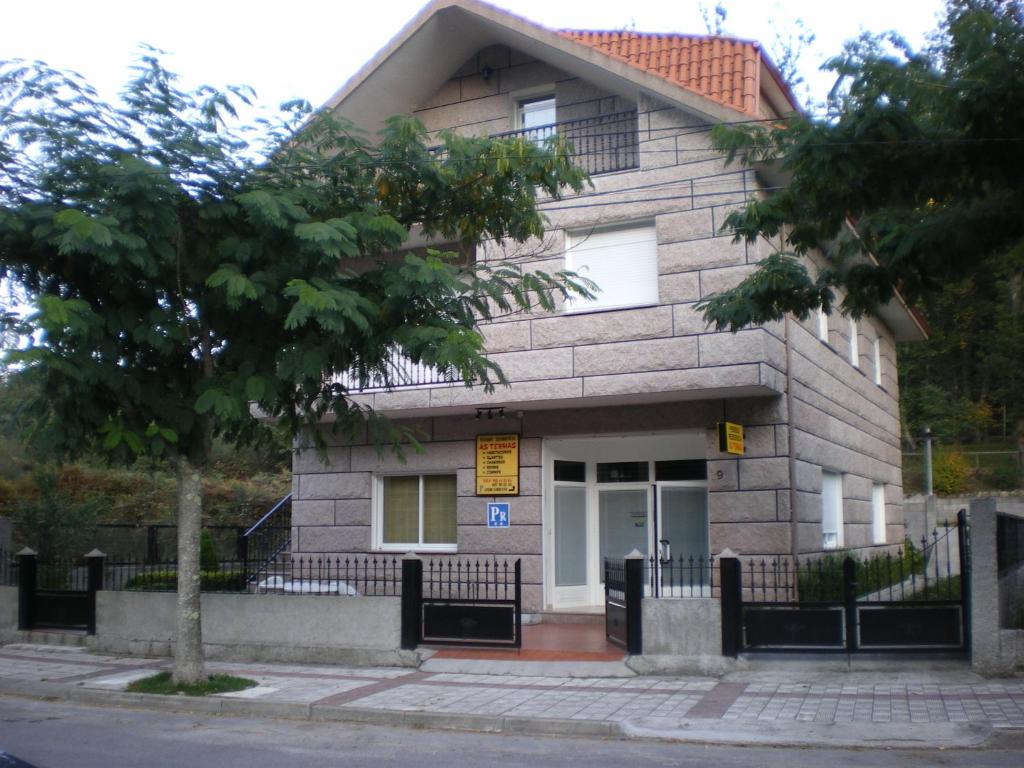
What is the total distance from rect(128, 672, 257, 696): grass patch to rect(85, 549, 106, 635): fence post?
3479mm

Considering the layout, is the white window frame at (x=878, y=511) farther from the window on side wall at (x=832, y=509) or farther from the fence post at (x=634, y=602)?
the fence post at (x=634, y=602)

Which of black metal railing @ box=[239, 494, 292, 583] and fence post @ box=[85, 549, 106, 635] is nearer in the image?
fence post @ box=[85, 549, 106, 635]

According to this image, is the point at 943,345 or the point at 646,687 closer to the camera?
the point at 646,687

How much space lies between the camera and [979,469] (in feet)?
122

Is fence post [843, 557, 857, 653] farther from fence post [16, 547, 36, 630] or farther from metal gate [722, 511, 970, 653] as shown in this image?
fence post [16, 547, 36, 630]

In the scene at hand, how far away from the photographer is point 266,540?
63.2ft

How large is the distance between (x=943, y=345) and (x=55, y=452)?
122 ft

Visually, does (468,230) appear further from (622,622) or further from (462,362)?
(622,622)

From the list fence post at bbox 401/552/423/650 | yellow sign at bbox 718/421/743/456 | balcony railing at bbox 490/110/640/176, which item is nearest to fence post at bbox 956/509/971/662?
yellow sign at bbox 718/421/743/456

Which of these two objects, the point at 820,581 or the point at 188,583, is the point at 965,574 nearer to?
the point at 820,581

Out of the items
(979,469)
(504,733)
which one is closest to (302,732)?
(504,733)

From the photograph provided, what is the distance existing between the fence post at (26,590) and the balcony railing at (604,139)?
9672 millimetres

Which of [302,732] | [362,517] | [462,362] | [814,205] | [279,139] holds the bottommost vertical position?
[302,732]

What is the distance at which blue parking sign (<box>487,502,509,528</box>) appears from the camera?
51.1 ft
